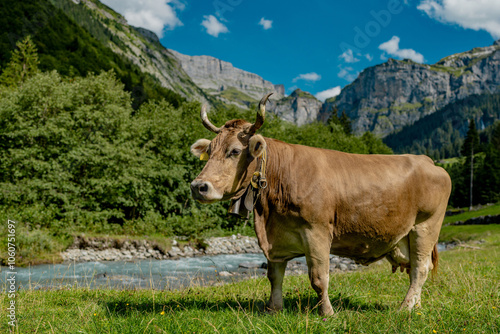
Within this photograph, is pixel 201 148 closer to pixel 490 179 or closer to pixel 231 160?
pixel 231 160

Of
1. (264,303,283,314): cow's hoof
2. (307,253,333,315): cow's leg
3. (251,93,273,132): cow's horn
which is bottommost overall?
(264,303,283,314): cow's hoof

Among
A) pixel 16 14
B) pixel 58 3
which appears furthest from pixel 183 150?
pixel 58 3

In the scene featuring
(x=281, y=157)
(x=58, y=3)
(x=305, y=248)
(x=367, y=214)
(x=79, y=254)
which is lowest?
(x=79, y=254)

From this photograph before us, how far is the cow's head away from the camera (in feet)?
13.0

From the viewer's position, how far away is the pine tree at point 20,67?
49.3m

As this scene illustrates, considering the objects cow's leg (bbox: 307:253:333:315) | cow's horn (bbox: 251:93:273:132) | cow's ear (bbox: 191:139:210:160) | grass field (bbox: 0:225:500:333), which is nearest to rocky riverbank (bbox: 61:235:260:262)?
grass field (bbox: 0:225:500:333)

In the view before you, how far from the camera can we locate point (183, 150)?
104 ft

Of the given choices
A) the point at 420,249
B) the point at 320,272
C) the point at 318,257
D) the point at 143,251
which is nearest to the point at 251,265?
the point at 143,251

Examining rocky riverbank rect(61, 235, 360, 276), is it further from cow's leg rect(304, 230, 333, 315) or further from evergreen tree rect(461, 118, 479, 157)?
evergreen tree rect(461, 118, 479, 157)

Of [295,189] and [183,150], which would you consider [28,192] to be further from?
[295,189]

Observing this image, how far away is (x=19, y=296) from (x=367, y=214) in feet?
20.4

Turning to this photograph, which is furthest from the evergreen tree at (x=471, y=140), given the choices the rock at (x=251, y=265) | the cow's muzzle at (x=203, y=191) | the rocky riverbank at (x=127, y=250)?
the cow's muzzle at (x=203, y=191)

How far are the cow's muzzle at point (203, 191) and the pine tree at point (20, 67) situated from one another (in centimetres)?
5488

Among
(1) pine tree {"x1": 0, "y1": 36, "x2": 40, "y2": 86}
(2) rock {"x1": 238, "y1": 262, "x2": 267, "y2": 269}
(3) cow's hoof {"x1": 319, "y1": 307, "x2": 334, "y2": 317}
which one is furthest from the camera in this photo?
(1) pine tree {"x1": 0, "y1": 36, "x2": 40, "y2": 86}
